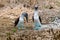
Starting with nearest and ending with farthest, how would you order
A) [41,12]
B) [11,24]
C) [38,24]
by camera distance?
1. [38,24]
2. [11,24]
3. [41,12]

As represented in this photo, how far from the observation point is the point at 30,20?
1041 centimetres

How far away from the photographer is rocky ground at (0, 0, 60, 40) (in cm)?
777

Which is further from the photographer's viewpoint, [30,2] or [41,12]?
[30,2]

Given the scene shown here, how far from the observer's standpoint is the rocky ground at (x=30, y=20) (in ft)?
25.5

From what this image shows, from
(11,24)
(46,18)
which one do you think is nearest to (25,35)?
(11,24)

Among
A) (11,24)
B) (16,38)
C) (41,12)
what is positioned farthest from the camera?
(41,12)

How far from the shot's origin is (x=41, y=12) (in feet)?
37.6

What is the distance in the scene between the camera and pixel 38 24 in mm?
9117

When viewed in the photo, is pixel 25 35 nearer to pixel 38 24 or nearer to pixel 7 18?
pixel 38 24

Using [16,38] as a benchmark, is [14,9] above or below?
above

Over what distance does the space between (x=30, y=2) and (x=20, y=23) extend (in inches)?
144

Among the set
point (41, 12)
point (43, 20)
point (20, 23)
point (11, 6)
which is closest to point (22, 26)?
point (20, 23)

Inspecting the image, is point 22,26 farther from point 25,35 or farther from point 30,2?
point 30,2

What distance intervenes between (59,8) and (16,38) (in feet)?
16.0
